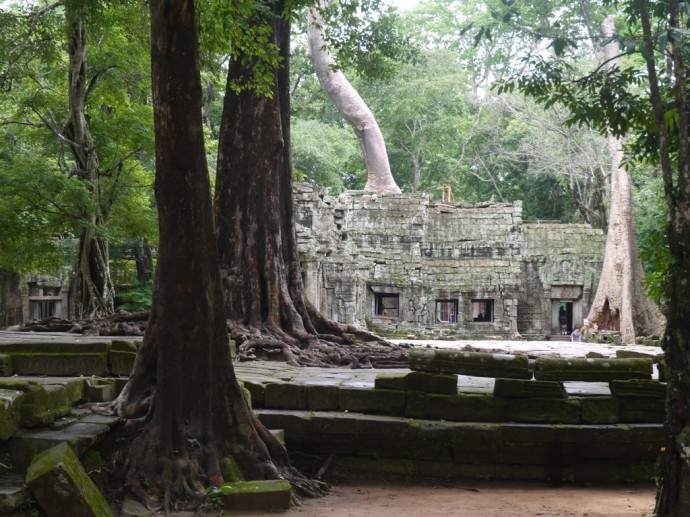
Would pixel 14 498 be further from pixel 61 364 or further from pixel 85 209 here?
pixel 85 209

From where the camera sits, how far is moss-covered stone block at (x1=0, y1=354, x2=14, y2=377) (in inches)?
275

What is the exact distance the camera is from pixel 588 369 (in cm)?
729

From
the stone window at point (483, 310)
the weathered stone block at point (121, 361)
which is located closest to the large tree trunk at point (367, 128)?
the stone window at point (483, 310)

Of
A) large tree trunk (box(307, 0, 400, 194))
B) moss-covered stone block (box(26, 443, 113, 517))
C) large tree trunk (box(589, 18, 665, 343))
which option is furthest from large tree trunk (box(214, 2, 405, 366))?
large tree trunk (box(307, 0, 400, 194))

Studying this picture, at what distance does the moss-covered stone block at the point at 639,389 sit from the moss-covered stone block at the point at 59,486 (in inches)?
188

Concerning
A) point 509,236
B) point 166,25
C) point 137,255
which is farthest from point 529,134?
point 166,25

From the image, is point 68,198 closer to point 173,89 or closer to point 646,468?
point 173,89

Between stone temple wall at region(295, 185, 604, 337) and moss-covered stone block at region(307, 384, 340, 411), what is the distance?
15848 millimetres

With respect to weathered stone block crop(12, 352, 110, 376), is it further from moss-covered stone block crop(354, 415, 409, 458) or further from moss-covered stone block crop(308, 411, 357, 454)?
moss-covered stone block crop(354, 415, 409, 458)

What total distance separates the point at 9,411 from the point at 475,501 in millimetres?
3580

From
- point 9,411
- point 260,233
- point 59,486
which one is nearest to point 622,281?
point 260,233

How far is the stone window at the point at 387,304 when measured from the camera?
1000 inches

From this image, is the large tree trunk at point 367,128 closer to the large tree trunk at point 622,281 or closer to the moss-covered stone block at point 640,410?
the large tree trunk at point 622,281

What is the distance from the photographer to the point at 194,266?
591 centimetres
